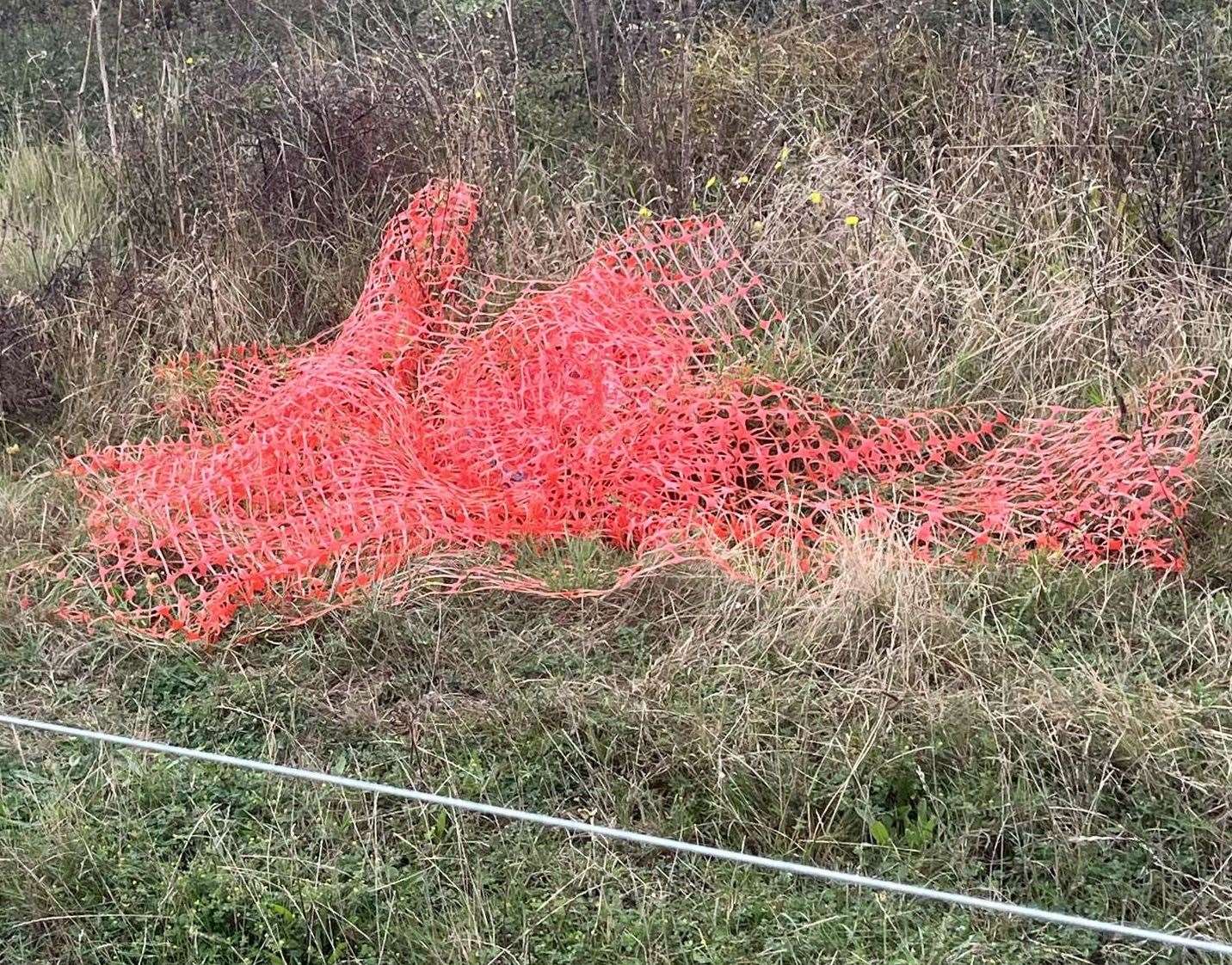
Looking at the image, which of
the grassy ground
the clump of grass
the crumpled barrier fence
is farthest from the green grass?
the clump of grass

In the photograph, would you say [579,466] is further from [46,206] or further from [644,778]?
[46,206]

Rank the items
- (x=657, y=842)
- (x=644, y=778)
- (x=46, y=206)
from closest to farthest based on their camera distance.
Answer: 1. (x=657, y=842)
2. (x=644, y=778)
3. (x=46, y=206)

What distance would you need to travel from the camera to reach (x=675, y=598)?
3691mm

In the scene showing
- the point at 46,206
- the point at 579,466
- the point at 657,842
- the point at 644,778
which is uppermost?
the point at 46,206

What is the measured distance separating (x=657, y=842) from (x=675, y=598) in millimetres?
1099

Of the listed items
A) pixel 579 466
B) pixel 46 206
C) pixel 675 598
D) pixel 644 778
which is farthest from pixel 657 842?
pixel 46 206

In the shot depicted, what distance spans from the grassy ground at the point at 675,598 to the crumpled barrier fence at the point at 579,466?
16 centimetres

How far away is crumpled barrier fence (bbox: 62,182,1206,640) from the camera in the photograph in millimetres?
3854

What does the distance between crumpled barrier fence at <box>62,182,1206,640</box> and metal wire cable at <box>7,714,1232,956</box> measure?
2.08ft

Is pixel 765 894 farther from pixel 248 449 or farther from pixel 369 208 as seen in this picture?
pixel 369 208

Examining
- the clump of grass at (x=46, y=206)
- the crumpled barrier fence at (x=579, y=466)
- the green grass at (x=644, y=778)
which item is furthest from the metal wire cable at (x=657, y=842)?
the clump of grass at (x=46, y=206)

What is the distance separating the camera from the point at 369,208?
18.9 feet

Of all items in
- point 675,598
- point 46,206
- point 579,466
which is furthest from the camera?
point 46,206

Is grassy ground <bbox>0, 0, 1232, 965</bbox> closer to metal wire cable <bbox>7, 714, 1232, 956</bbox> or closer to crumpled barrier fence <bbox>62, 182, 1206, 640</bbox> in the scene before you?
metal wire cable <bbox>7, 714, 1232, 956</bbox>
